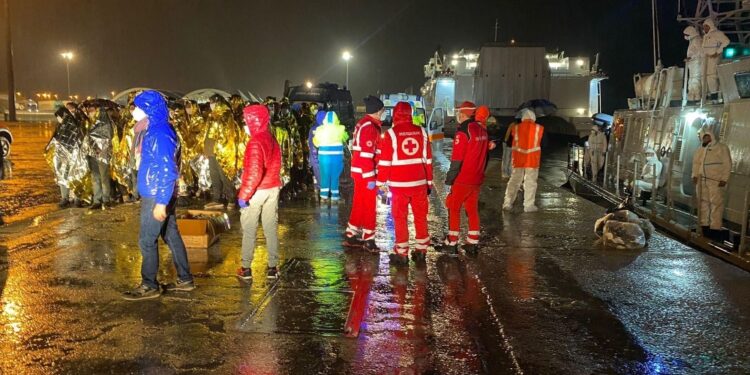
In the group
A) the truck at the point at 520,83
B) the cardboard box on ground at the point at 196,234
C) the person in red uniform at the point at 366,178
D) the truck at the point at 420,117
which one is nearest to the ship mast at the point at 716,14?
the truck at the point at 420,117

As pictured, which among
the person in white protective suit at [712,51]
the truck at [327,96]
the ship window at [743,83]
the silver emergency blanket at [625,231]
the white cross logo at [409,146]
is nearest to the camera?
the white cross logo at [409,146]

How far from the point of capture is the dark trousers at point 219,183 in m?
10.7

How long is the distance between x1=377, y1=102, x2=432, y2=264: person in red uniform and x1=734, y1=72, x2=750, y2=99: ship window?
5.30 m

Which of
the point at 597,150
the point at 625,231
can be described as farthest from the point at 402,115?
the point at 597,150

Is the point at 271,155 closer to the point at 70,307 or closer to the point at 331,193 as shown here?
the point at 70,307

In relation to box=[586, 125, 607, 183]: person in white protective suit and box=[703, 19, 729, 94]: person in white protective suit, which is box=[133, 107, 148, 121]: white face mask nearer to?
box=[703, 19, 729, 94]: person in white protective suit

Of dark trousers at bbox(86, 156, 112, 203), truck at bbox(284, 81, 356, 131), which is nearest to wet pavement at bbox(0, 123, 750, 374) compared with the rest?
dark trousers at bbox(86, 156, 112, 203)

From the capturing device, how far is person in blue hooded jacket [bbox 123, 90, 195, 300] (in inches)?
215

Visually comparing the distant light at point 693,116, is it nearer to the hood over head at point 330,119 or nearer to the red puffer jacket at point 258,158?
the hood over head at point 330,119

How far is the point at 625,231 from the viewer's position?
313 inches

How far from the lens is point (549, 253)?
7773 millimetres

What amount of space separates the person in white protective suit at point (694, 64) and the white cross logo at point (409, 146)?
694 cm

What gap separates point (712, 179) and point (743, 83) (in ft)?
5.15

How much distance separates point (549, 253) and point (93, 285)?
5.23 meters
